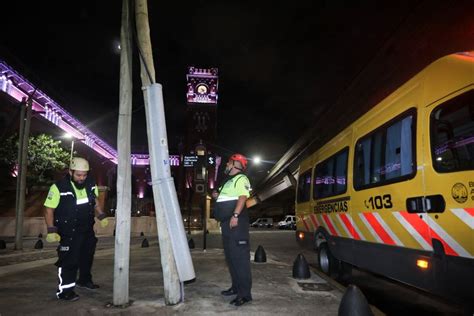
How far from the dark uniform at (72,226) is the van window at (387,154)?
448 centimetres

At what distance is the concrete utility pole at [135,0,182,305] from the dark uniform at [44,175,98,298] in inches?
55.2

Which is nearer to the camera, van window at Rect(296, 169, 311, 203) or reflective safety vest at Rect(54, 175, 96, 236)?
reflective safety vest at Rect(54, 175, 96, 236)

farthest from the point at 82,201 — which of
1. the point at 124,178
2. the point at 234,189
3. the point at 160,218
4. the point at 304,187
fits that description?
the point at 304,187

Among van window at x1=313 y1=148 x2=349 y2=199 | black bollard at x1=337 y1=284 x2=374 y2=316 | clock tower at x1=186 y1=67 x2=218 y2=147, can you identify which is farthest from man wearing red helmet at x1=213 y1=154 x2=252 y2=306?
clock tower at x1=186 y1=67 x2=218 y2=147

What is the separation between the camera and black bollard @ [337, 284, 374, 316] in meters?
3.57

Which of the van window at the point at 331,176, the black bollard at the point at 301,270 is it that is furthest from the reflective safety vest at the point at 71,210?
the van window at the point at 331,176

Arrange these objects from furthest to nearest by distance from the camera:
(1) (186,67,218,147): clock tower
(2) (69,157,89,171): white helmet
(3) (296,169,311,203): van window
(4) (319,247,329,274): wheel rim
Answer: (1) (186,67,218,147): clock tower < (3) (296,169,311,203): van window < (4) (319,247,329,274): wheel rim < (2) (69,157,89,171): white helmet

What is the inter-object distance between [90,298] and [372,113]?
526cm

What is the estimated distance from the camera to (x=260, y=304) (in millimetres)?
4945

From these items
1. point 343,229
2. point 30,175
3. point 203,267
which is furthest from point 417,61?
point 30,175

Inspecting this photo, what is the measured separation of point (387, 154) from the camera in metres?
5.50

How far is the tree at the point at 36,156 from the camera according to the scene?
81.1 ft

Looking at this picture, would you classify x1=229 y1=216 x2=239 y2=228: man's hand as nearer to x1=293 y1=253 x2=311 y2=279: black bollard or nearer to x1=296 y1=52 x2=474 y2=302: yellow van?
x1=296 y1=52 x2=474 y2=302: yellow van

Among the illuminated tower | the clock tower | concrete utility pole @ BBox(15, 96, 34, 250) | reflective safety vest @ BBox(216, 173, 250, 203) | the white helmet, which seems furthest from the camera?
the clock tower
